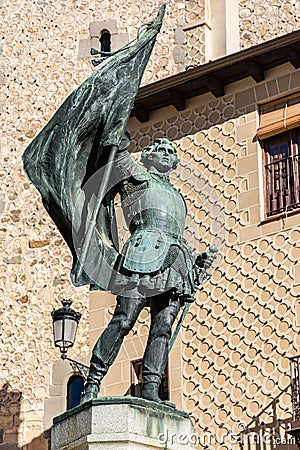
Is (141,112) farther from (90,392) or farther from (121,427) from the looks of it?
(121,427)

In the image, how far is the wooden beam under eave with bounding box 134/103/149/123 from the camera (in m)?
16.5

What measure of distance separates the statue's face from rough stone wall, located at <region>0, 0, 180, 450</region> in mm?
8926

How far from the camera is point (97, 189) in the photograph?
7.65 m

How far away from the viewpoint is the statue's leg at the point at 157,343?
24.1 feet

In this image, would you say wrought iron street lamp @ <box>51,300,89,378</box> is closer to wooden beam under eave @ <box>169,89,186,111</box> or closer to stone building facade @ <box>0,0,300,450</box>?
stone building facade @ <box>0,0,300,450</box>

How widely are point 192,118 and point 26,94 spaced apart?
333 cm

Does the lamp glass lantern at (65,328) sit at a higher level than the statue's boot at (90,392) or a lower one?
higher

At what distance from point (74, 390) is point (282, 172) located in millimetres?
4216

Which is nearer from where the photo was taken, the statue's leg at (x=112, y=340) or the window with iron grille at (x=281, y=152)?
the statue's leg at (x=112, y=340)

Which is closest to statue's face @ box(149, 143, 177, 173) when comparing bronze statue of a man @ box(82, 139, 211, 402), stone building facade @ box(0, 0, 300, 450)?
bronze statue of a man @ box(82, 139, 211, 402)

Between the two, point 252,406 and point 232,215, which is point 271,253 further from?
point 252,406

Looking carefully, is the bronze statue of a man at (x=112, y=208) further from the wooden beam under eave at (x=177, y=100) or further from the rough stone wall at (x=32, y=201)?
the rough stone wall at (x=32, y=201)

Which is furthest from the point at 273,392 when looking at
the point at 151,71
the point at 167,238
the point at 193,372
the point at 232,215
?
the point at 167,238

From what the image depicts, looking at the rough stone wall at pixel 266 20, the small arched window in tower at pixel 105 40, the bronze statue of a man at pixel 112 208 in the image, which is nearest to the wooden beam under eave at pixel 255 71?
the rough stone wall at pixel 266 20
